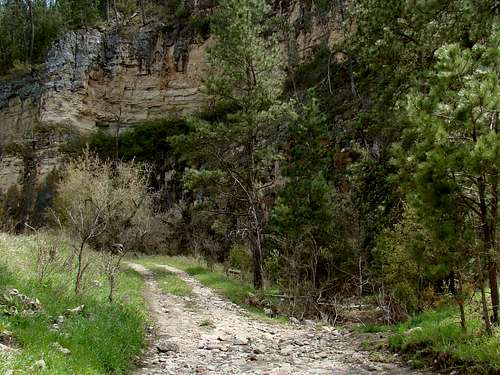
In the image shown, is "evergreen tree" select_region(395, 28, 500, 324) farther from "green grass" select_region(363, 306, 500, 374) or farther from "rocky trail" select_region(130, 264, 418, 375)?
"rocky trail" select_region(130, 264, 418, 375)

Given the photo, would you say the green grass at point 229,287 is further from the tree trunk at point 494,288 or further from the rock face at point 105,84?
the rock face at point 105,84

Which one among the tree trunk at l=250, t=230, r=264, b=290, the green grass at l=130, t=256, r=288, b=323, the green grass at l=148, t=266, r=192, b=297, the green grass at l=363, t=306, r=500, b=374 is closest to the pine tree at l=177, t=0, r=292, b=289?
the tree trunk at l=250, t=230, r=264, b=290

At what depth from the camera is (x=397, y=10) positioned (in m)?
13.3

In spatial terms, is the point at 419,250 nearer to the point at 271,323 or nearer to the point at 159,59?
the point at 271,323

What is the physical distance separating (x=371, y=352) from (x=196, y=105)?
1483 inches

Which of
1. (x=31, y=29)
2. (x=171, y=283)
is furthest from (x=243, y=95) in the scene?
(x=31, y=29)

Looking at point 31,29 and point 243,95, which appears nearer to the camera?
point 243,95

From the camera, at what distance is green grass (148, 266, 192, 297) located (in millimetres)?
16438

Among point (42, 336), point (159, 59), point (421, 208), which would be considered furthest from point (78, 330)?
point (159, 59)

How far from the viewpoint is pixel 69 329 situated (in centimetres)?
706

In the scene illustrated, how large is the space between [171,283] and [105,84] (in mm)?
32578

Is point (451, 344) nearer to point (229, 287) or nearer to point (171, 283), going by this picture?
point (229, 287)

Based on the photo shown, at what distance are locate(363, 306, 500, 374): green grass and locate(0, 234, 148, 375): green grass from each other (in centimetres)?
461

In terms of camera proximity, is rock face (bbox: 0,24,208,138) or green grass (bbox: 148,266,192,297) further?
rock face (bbox: 0,24,208,138)
